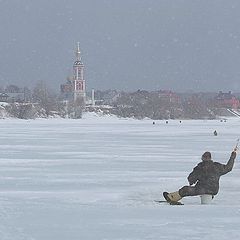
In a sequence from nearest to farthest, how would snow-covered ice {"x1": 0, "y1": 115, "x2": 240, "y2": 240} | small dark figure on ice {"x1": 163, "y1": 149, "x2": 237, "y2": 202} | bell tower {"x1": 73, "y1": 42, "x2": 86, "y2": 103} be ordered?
snow-covered ice {"x1": 0, "y1": 115, "x2": 240, "y2": 240}, small dark figure on ice {"x1": 163, "y1": 149, "x2": 237, "y2": 202}, bell tower {"x1": 73, "y1": 42, "x2": 86, "y2": 103}

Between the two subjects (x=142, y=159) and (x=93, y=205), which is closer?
(x=93, y=205)

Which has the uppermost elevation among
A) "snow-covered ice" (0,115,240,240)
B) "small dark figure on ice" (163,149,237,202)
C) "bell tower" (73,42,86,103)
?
"bell tower" (73,42,86,103)

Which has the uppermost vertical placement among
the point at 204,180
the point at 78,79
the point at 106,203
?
the point at 78,79

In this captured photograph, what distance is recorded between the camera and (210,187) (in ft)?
28.8

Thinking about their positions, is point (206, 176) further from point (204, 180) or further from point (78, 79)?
point (78, 79)

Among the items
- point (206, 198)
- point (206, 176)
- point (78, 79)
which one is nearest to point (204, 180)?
point (206, 176)

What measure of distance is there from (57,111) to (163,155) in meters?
86.7

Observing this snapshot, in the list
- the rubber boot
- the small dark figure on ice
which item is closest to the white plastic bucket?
the small dark figure on ice

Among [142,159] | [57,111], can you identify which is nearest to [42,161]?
[142,159]

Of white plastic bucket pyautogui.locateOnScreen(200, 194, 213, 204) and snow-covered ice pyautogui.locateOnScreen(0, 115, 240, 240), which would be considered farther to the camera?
white plastic bucket pyautogui.locateOnScreen(200, 194, 213, 204)

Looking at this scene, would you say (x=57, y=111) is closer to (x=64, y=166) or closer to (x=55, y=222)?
(x=64, y=166)

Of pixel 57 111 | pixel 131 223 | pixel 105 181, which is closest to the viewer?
pixel 131 223

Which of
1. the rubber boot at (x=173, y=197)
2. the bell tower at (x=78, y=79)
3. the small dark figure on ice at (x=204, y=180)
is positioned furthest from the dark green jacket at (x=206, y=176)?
the bell tower at (x=78, y=79)

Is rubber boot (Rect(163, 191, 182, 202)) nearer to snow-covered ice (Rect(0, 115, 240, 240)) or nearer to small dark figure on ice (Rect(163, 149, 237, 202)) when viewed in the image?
small dark figure on ice (Rect(163, 149, 237, 202))
